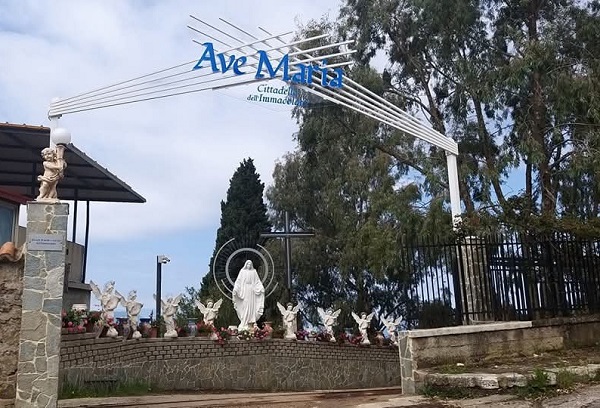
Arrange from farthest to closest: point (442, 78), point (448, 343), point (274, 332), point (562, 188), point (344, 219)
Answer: point (344, 219), point (442, 78), point (562, 188), point (274, 332), point (448, 343)

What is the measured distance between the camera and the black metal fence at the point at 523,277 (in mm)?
10656

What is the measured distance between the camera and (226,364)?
48.6 ft

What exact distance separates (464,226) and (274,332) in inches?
245

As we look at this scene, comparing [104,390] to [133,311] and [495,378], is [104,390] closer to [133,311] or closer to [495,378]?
[133,311]

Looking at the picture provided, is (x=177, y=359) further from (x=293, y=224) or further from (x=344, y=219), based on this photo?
(x=293, y=224)

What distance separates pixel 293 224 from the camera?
27.9 meters

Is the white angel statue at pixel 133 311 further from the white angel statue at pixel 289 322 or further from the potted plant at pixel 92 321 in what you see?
the white angel statue at pixel 289 322

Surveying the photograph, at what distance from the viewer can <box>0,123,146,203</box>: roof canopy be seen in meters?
16.2

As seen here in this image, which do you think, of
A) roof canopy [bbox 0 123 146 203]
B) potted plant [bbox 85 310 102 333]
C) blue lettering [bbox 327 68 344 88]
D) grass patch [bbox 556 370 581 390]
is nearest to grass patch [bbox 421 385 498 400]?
grass patch [bbox 556 370 581 390]

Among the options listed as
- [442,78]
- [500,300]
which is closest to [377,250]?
[442,78]

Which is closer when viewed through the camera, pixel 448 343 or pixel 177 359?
pixel 448 343

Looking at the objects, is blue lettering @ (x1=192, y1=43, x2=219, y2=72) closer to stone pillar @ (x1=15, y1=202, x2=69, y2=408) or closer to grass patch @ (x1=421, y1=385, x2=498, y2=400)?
stone pillar @ (x1=15, y1=202, x2=69, y2=408)

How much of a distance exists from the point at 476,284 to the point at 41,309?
7154 millimetres

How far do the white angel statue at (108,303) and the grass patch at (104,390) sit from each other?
102 cm
